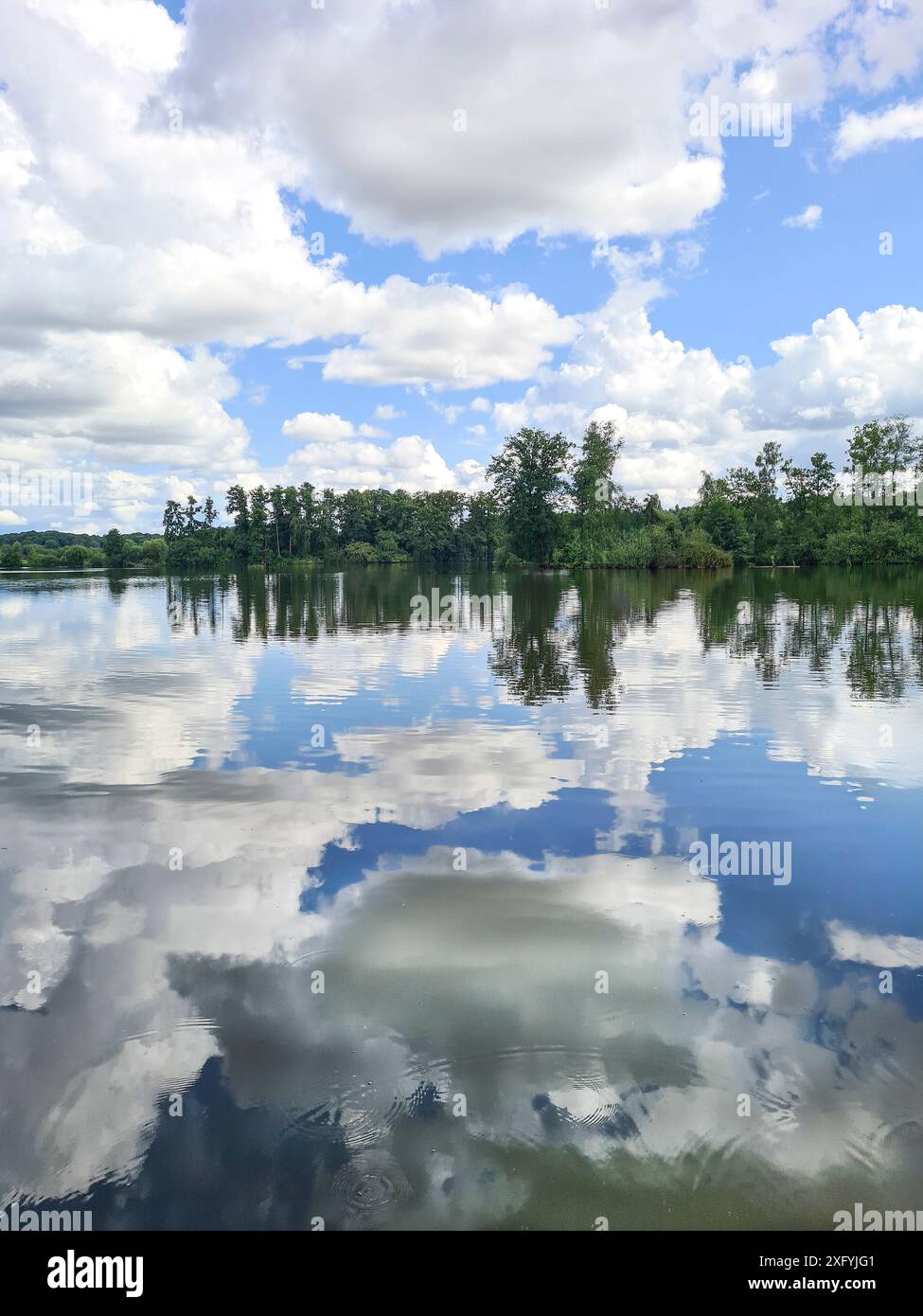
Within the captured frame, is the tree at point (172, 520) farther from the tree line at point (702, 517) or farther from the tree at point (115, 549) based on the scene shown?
the tree line at point (702, 517)

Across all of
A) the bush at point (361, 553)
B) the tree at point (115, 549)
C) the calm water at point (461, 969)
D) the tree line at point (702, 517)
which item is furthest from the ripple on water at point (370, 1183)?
the tree at point (115, 549)

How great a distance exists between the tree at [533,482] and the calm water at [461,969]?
95.4m

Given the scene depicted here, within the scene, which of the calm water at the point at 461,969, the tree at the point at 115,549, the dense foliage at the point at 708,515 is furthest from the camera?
the tree at the point at 115,549

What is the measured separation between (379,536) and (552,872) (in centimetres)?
17281

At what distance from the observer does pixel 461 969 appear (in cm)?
670

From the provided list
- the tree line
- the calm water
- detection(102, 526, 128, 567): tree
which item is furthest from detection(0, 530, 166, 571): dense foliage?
the calm water

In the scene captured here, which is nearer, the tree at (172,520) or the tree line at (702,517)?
the tree line at (702,517)

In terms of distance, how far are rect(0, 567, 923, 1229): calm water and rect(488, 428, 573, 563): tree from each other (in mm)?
95359

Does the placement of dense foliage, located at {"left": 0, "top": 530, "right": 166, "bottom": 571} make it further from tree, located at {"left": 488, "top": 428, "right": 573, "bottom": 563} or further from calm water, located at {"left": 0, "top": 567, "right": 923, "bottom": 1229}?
calm water, located at {"left": 0, "top": 567, "right": 923, "bottom": 1229}

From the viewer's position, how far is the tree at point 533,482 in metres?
109

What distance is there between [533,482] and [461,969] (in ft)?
348

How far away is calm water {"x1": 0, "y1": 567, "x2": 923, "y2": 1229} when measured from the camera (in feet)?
14.9

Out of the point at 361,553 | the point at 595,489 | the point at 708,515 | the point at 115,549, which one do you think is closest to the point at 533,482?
the point at 595,489

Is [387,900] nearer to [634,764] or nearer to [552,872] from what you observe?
[552,872]
